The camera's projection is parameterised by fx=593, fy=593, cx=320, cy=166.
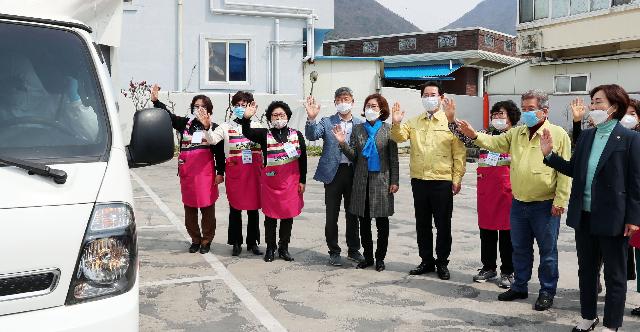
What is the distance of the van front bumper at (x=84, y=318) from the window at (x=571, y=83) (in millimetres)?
17582

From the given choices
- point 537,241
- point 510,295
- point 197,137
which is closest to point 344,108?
point 197,137

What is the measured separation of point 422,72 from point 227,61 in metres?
14.4

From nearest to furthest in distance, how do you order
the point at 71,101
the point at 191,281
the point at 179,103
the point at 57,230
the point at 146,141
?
the point at 57,230 → the point at 71,101 → the point at 146,141 → the point at 191,281 → the point at 179,103

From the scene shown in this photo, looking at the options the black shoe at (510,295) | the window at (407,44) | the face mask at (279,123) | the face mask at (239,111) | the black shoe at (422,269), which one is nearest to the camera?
the black shoe at (510,295)

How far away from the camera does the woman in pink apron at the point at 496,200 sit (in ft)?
17.8

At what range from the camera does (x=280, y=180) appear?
6.21 m

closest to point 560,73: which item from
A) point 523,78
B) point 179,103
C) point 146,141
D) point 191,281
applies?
point 523,78

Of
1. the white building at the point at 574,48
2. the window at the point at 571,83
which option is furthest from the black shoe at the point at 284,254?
the window at the point at 571,83

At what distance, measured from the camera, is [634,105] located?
5.15m

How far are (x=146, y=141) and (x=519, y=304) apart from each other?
3432 millimetres

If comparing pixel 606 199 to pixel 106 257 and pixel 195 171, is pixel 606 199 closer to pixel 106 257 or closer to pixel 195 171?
pixel 106 257

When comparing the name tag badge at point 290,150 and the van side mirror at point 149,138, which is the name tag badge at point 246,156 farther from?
the van side mirror at point 149,138

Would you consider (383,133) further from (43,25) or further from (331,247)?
(43,25)

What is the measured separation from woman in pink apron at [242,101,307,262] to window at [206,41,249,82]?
42.3ft
